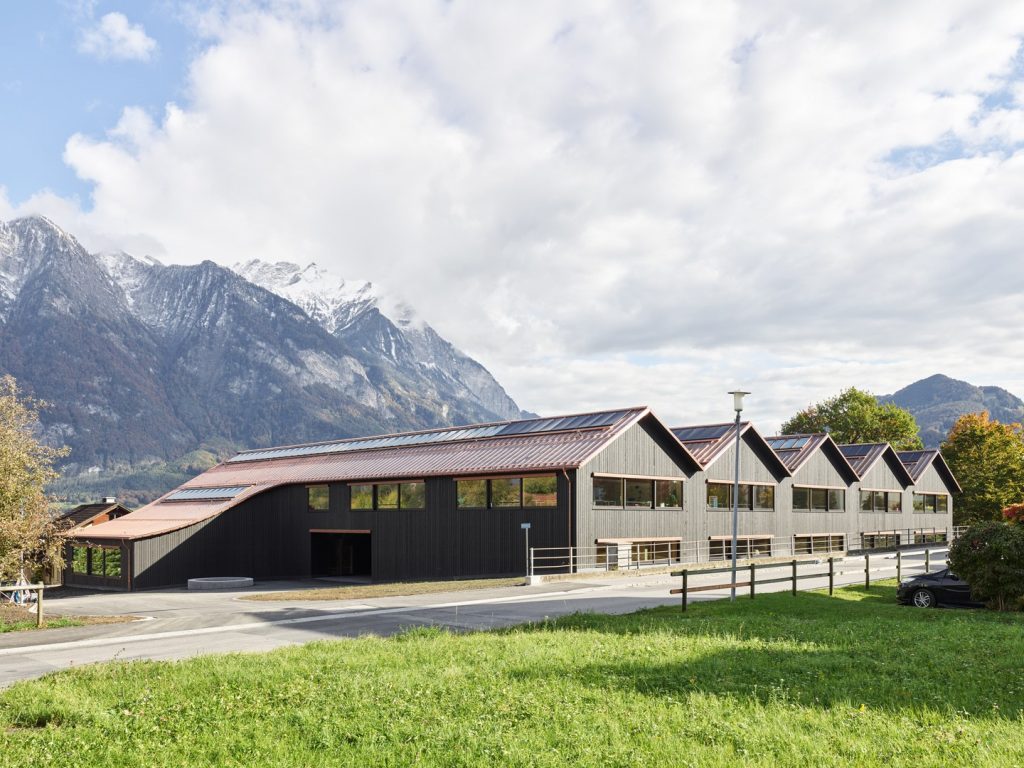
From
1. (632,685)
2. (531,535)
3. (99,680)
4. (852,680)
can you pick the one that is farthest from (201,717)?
(531,535)

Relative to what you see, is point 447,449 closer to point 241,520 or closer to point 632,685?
point 241,520

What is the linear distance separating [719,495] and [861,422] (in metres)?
47.8

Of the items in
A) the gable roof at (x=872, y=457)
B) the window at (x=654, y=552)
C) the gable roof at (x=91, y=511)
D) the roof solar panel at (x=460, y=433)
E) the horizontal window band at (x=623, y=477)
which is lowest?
the window at (x=654, y=552)

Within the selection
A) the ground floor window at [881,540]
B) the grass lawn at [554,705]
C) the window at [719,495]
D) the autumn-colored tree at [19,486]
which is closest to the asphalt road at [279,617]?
the grass lawn at [554,705]

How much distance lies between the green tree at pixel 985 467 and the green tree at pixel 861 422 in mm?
7450

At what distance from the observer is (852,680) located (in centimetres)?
1252

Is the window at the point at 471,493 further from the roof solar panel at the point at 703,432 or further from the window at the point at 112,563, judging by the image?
the window at the point at 112,563

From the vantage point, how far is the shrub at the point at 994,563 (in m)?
23.5

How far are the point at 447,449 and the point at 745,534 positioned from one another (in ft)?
60.2

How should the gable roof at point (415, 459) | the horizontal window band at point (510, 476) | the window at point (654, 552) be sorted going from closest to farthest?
the horizontal window band at point (510, 476) < the gable roof at point (415, 459) < the window at point (654, 552)

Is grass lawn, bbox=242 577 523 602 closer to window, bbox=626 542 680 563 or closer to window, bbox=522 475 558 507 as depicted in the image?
window, bbox=522 475 558 507

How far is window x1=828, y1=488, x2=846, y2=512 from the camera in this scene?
196ft

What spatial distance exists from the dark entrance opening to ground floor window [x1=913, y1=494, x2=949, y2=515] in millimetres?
45708

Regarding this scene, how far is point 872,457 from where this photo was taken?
6469 centimetres
